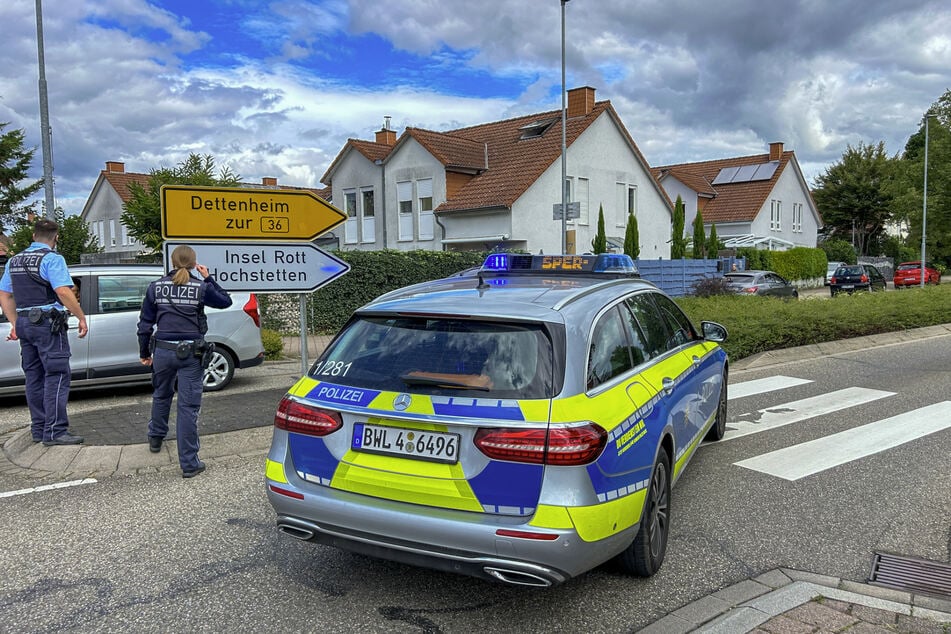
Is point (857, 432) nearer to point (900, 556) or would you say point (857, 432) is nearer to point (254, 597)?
point (900, 556)

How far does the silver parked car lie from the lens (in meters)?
8.23

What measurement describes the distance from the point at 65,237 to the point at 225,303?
A: 23152 millimetres

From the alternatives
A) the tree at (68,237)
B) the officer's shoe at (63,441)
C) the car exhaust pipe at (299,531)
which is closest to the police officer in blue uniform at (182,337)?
the officer's shoe at (63,441)

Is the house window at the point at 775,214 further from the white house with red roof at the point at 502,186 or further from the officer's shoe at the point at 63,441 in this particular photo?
the officer's shoe at the point at 63,441

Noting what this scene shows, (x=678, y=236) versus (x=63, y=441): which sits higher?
(x=678, y=236)

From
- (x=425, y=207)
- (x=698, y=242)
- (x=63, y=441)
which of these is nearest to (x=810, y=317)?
(x=63, y=441)

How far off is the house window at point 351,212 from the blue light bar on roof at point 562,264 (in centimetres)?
3004

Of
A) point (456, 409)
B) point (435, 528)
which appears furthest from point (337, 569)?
point (456, 409)

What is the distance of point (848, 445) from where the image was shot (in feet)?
21.6

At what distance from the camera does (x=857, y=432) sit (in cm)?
705

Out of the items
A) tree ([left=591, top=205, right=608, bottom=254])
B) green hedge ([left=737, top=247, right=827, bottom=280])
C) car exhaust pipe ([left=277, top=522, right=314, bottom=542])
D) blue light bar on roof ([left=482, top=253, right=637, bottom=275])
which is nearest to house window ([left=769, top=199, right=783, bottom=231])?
green hedge ([left=737, top=247, right=827, bottom=280])

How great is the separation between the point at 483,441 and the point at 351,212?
33427 mm

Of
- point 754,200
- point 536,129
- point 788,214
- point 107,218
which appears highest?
point 536,129

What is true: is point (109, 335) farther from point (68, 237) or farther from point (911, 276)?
point (911, 276)
